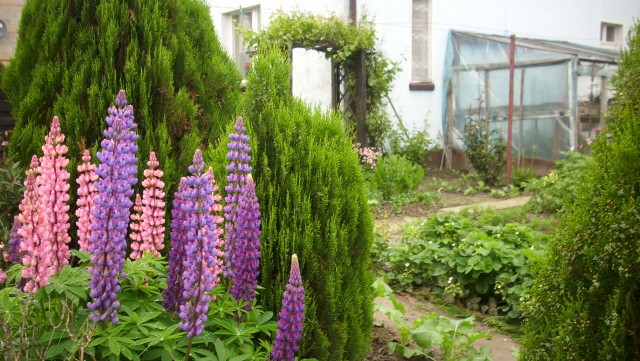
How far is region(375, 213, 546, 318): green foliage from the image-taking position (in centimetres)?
602

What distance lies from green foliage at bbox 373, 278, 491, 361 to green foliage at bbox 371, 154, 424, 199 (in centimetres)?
715

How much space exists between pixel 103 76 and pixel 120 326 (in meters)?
1.89

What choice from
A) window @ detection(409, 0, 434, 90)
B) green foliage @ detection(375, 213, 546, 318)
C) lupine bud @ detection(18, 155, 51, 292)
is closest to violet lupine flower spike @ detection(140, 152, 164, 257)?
lupine bud @ detection(18, 155, 51, 292)

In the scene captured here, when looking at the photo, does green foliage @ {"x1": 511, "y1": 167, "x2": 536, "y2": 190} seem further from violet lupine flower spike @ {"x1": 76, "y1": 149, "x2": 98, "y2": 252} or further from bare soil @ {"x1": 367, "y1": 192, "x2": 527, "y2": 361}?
violet lupine flower spike @ {"x1": 76, "y1": 149, "x2": 98, "y2": 252}

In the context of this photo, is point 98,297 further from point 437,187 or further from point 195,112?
point 437,187

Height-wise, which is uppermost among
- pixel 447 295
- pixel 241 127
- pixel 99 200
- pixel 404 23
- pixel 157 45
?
pixel 404 23

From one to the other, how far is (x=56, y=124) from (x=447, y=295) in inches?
174

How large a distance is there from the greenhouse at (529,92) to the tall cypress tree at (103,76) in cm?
1195

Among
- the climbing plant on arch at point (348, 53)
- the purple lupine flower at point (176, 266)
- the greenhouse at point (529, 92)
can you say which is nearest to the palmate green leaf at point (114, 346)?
the purple lupine flower at point (176, 266)

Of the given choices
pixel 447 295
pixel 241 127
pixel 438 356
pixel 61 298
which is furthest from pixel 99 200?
pixel 447 295

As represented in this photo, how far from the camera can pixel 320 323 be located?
3377mm

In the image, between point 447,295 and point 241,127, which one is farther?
point 447,295

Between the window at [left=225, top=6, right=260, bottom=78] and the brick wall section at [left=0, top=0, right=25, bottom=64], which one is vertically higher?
the window at [left=225, top=6, right=260, bottom=78]

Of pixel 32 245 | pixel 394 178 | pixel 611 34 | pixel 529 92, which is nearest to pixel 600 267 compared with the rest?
pixel 32 245
